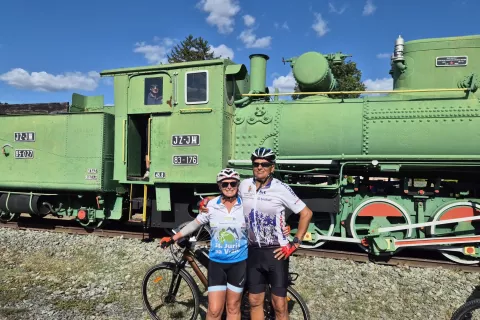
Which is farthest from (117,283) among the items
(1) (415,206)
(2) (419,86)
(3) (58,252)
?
(2) (419,86)

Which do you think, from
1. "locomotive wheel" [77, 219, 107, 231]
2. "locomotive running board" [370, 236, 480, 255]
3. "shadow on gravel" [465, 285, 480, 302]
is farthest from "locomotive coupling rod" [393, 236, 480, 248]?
"locomotive wheel" [77, 219, 107, 231]

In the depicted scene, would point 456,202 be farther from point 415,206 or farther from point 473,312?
point 473,312

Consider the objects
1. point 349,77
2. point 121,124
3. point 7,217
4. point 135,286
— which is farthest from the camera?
point 349,77

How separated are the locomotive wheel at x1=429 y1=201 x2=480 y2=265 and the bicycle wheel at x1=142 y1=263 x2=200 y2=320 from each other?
161 inches

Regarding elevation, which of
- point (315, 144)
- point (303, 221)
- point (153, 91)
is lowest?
point (303, 221)

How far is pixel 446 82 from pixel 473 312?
13.9 feet

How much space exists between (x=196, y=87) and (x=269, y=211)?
4.11 metres

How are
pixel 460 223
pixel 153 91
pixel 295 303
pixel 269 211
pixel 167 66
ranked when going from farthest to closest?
1. pixel 153 91
2. pixel 167 66
3. pixel 460 223
4. pixel 295 303
5. pixel 269 211

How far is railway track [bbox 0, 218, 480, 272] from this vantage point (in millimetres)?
5977

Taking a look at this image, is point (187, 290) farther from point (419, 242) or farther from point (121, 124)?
point (121, 124)

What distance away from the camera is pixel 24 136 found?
8172mm

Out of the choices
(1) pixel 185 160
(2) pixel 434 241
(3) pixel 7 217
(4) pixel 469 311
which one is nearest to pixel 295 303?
(4) pixel 469 311

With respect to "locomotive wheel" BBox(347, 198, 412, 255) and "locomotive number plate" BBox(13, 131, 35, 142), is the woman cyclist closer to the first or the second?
"locomotive wheel" BBox(347, 198, 412, 255)

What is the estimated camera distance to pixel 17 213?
28.1ft
